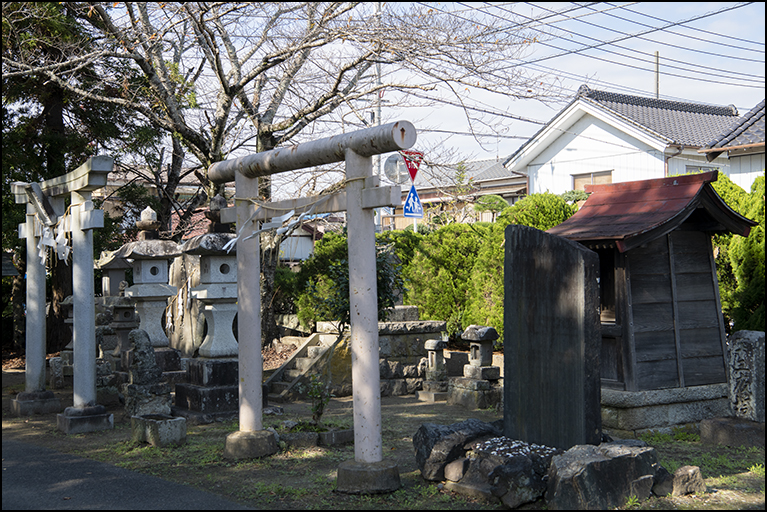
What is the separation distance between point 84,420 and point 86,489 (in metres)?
2.62

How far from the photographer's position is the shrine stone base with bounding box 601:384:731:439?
23.2 feet

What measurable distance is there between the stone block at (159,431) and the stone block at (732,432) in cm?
542

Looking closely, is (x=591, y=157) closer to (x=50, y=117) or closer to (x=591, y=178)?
(x=591, y=178)

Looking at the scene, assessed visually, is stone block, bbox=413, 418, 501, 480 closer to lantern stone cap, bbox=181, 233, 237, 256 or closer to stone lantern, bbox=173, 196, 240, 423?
stone lantern, bbox=173, 196, 240, 423

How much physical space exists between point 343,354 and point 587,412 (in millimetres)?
6009

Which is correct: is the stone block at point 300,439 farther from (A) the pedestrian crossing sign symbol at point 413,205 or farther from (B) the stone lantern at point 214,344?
(A) the pedestrian crossing sign symbol at point 413,205

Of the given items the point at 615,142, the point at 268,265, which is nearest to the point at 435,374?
the point at 268,265

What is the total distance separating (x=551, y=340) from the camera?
5332 mm

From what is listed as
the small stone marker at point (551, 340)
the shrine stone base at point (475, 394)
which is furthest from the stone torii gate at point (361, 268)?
the shrine stone base at point (475, 394)

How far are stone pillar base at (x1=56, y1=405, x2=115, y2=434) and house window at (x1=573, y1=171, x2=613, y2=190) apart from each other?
14.9m

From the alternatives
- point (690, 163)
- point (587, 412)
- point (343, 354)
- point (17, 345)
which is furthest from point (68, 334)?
point (690, 163)

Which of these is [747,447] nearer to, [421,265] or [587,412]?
[587,412]

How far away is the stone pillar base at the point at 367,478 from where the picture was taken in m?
4.95

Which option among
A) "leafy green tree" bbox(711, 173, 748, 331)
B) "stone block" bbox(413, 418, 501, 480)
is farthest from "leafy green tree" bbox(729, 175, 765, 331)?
"stone block" bbox(413, 418, 501, 480)
